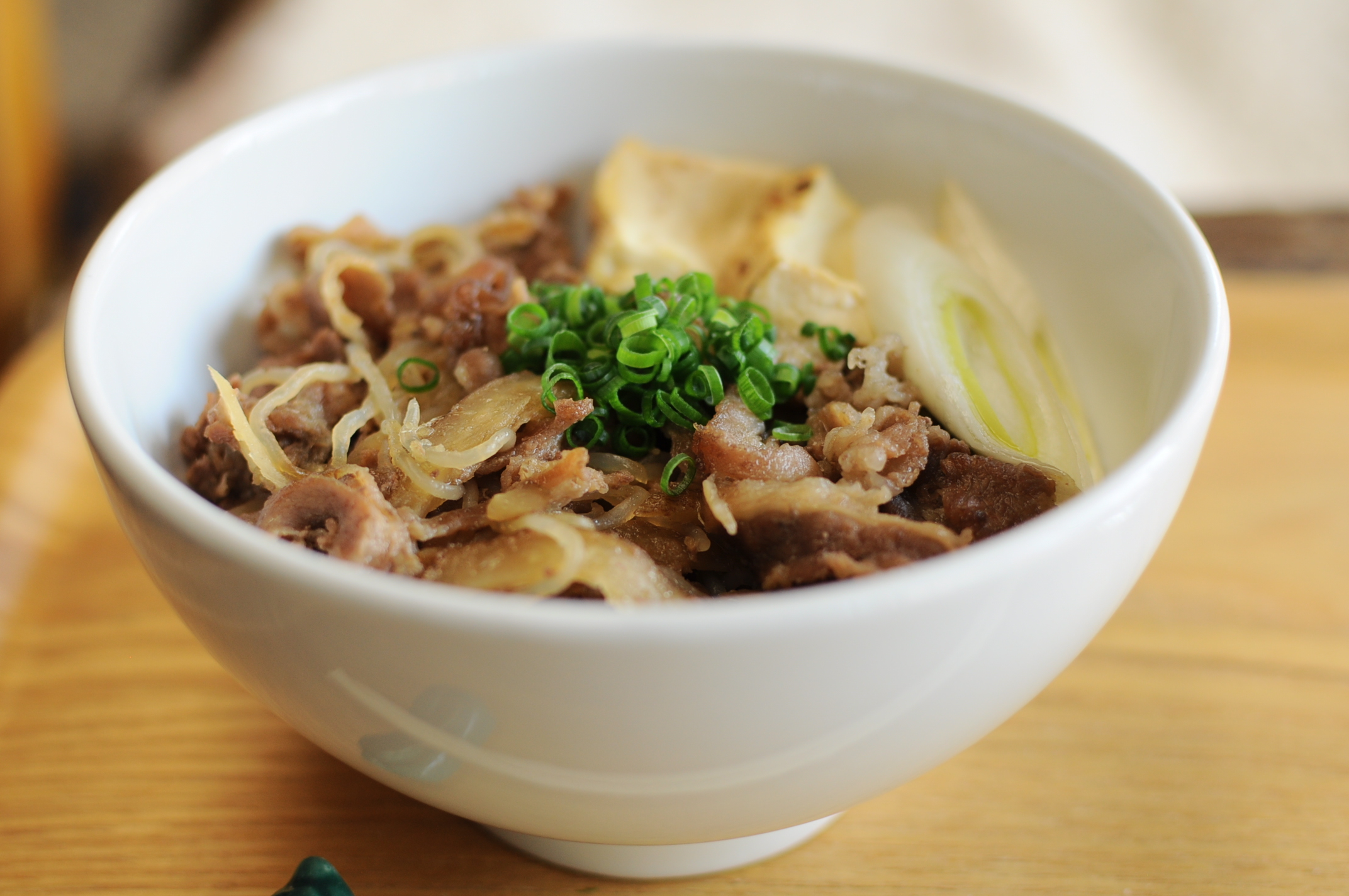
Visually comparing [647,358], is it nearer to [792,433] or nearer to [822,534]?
[792,433]

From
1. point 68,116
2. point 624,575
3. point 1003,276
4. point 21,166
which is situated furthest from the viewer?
point 68,116

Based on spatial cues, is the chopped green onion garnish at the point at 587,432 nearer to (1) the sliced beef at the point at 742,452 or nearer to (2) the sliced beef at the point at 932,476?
(1) the sliced beef at the point at 742,452

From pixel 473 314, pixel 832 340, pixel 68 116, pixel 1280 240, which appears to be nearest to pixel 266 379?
pixel 473 314

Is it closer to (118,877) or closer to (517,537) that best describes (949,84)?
(517,537)

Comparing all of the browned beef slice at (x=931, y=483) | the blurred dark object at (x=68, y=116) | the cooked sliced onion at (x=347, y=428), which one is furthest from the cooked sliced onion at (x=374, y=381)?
the blurred dark object at (x=68, y=116)

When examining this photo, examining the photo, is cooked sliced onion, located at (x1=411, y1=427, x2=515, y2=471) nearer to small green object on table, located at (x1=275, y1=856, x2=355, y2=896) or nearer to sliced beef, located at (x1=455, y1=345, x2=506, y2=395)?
sliced beef, located at (x1=455, y1=345, x2=506, y2=395)

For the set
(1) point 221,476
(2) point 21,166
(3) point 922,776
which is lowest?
(2) point 21,166

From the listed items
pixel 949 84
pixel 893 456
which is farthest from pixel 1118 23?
pixel 893 456
